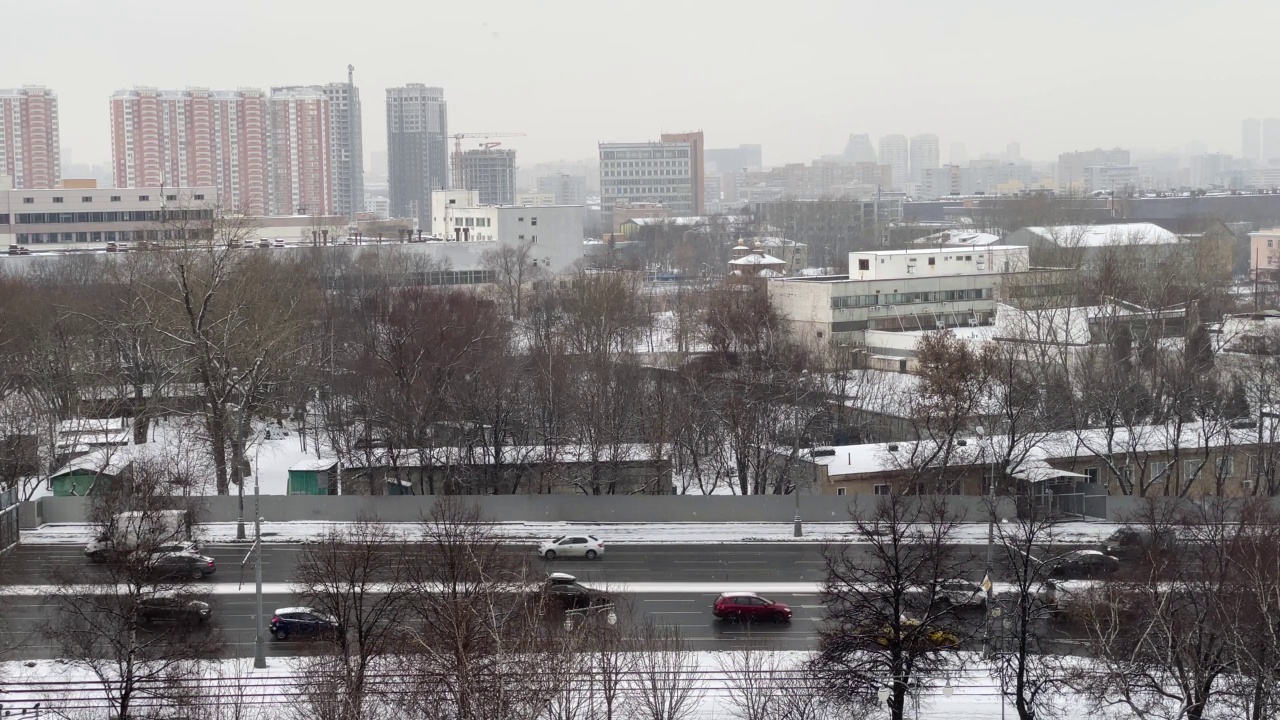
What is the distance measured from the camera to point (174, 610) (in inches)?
595

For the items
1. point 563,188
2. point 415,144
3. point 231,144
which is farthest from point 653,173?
point 231,144

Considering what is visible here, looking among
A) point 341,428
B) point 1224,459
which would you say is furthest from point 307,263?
point 1224,459

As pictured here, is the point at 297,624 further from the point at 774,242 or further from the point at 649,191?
the point at 649,191

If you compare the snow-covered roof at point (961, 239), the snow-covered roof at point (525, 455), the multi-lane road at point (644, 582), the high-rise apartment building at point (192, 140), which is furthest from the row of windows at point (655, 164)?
the multi-lane road at point (644, 582)

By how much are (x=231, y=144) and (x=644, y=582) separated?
99474 millimetres

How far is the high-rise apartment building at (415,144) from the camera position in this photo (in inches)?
5536

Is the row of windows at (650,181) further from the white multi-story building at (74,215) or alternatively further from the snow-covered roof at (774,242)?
the white multi-story building at (74,215)

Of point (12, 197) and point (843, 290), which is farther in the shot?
point (12, 197)

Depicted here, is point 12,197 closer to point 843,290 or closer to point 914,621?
point 843,290

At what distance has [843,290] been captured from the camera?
3966 cm

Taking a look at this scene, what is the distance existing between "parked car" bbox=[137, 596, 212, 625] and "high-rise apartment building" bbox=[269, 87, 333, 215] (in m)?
101

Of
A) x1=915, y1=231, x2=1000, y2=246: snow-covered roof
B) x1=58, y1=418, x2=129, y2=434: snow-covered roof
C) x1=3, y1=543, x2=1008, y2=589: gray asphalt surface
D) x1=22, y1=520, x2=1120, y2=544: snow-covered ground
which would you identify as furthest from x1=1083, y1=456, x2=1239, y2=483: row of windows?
x1=915, y1=231, x2=1000, y2=246: snow-covered roof

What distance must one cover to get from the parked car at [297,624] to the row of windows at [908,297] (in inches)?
1035

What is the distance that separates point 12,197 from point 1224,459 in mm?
50833
